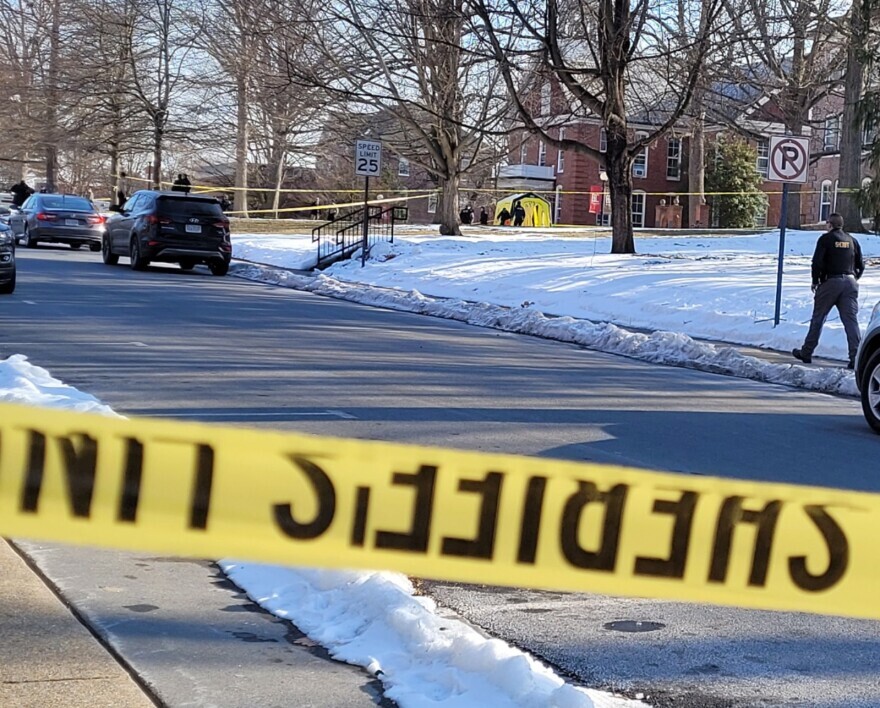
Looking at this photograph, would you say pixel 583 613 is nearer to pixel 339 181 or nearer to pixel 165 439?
pixel 165 439

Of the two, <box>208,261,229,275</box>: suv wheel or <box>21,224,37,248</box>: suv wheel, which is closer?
<box>208,261,229,275</box>: suv wheel

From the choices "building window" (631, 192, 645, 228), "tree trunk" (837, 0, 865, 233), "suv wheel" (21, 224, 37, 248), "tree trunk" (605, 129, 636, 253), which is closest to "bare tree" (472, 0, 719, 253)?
"tree trunk" (605, 129, 636, 253)

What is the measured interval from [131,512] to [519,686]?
1815 mm

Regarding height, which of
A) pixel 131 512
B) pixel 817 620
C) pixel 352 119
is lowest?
pixel 817 620

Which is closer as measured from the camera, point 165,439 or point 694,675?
point 165,439

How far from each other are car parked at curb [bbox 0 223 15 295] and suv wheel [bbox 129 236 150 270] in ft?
24.8

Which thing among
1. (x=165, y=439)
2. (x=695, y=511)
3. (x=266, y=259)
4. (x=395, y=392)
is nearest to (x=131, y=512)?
(x=165, y=439)

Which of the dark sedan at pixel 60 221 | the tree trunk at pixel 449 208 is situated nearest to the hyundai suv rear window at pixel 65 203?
the dark sedan at pixel 60 221

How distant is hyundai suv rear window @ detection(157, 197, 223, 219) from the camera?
2561 cm

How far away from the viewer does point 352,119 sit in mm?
35562

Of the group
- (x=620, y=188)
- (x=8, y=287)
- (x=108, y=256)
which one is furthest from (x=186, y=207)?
(x=620, y=188)

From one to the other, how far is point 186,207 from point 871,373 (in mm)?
18023

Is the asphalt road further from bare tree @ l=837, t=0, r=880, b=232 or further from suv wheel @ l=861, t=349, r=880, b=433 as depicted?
bare tree @ l=837, t=0, r=880, b=232

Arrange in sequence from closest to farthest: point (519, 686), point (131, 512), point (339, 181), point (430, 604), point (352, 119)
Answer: point (131, 512) → point (519, 686) → point (430, 604) → point (352, 119) → point (339, 181)
